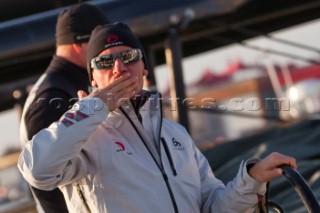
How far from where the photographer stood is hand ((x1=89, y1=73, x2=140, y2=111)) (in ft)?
7.33

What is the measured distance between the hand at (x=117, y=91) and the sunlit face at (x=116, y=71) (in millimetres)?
54

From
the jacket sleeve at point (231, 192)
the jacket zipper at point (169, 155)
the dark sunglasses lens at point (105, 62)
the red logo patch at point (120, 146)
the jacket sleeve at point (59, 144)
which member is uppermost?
the dark sunglasses lens at point (105, 62)

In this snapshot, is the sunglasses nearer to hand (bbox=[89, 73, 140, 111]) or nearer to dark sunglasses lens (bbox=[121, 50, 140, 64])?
dark sunglasses lens (bbox=[121, 50, 140, 64])

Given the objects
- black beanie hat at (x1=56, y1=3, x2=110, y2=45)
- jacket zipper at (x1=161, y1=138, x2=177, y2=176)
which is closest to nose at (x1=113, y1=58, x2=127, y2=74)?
Answer: jacket zipper at (x1=161, y1=138, x2=177, y2=176)

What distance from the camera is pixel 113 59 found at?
2.37 meters

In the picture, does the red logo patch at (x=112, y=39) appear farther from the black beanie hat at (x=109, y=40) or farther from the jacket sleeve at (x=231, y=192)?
the jacket sleeve at (x=231, y=192)

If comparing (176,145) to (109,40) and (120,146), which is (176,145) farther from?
(109,40)

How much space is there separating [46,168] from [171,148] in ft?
1.62

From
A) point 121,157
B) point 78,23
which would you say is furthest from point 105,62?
point 78,23

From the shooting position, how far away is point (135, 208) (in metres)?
2.31

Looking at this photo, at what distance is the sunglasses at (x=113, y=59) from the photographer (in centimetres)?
237

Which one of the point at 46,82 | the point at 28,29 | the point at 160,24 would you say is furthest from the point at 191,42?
the point at 46,82

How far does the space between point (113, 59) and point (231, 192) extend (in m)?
0.61

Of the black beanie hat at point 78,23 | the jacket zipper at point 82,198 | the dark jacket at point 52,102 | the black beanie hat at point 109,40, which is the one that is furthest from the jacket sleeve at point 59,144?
the black beanie hat at point 78,23
